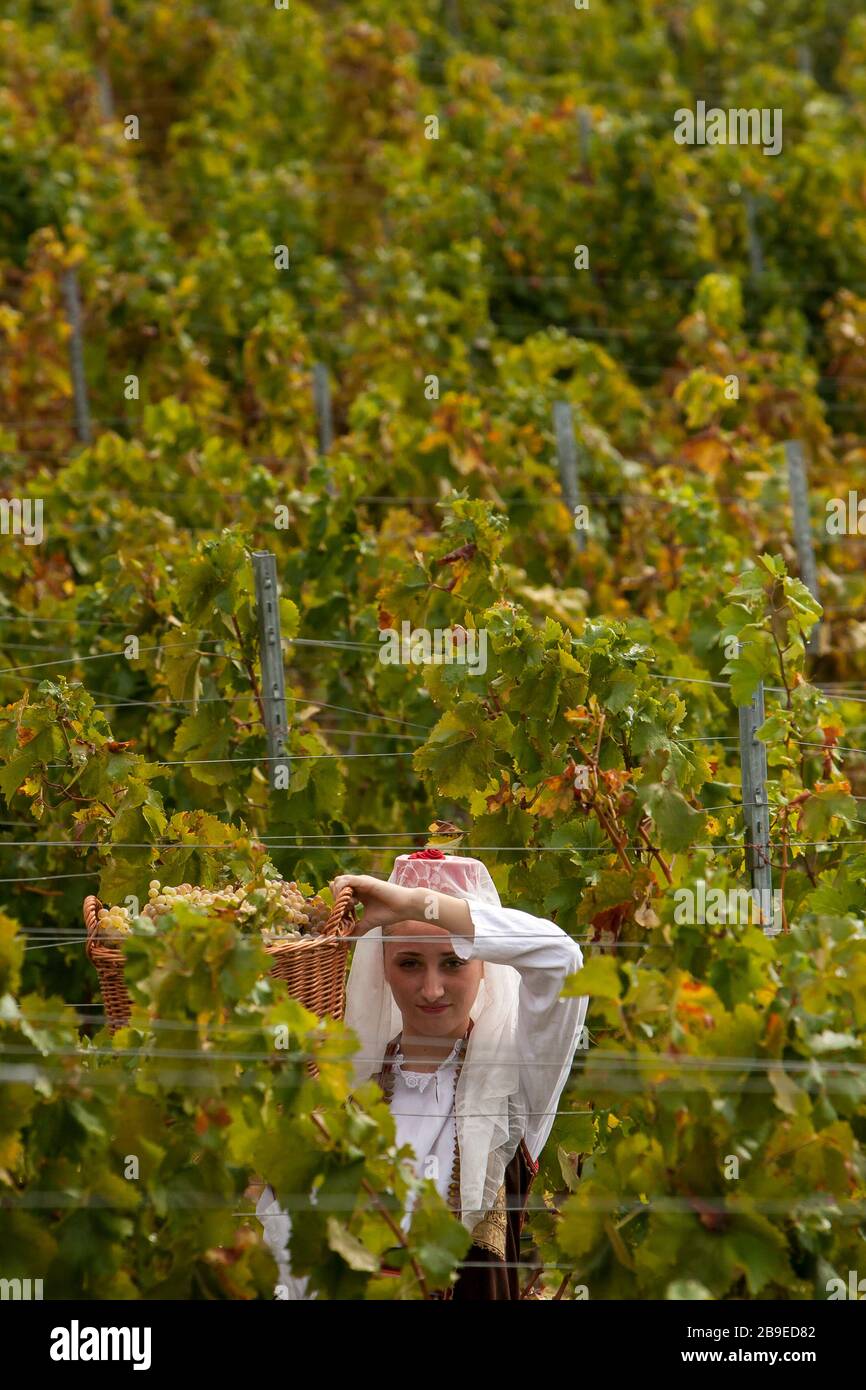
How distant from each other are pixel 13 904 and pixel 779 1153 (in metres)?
2.94

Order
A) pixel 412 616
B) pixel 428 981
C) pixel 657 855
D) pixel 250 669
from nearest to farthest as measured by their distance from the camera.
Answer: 1. pixel 428 981
2. pixel 657 855
3. pixel 250 669
4. pixel 412 616

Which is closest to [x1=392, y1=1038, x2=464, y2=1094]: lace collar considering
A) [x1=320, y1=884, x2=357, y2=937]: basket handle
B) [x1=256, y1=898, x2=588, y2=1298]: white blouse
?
[x1=256, y1=898, x2=588, y2=1298]: white blouse

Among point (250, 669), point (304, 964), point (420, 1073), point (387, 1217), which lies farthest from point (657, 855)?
point (250, 669)

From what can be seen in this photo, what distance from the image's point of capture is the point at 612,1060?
3.25m

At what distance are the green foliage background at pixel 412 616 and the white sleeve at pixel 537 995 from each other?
221 millimetres

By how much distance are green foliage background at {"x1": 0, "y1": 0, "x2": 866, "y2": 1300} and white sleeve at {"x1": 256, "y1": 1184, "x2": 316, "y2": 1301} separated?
6 centimetres

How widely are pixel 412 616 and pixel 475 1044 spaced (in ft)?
5.41

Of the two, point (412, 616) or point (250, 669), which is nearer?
point (250, 669)

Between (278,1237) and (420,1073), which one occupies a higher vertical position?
(420,1073)

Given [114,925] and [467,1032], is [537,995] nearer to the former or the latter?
[467,1032]

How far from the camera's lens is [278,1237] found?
359 centimetres

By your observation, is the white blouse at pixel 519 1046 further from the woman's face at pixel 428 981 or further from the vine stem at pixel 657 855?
the vine stem at pixel 657 855

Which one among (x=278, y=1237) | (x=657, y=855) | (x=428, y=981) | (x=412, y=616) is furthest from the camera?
(x=412, y=616)
